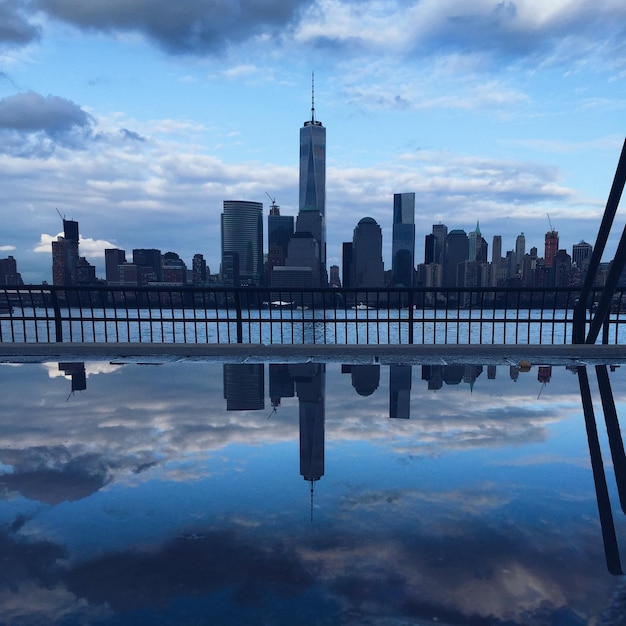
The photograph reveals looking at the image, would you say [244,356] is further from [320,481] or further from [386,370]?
[320,481]

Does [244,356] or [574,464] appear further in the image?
[244,356]

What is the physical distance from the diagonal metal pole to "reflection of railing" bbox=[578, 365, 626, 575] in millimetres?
2594

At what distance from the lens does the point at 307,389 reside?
7137 millimetres

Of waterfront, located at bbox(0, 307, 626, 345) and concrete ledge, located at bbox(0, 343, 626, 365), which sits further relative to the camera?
waterfront, located at bbox(0, 307, 626, 345)

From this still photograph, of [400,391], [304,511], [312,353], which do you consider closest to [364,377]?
[400,391]

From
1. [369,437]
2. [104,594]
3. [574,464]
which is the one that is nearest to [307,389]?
[369,437]

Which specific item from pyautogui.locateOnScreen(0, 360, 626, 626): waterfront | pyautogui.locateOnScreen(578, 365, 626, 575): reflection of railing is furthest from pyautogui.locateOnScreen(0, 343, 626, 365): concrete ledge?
pyautogui.locateOnScreen(0, 360, 626, 626): waterfront

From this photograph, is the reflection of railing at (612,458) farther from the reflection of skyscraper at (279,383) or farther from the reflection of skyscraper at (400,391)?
the reflection of skyscraper at (279,383)

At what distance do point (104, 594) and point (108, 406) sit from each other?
13.2 feet

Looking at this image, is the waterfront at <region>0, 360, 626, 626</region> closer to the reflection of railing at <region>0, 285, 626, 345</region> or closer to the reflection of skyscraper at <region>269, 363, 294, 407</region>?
the reflection of skyscraper at <region>269, 363, 294, 407</region>

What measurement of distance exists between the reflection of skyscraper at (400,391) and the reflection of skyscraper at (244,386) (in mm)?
1715

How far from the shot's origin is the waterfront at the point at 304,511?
95.7 inches

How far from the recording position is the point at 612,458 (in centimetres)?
441

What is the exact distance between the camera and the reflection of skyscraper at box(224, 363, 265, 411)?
6.32 meters
